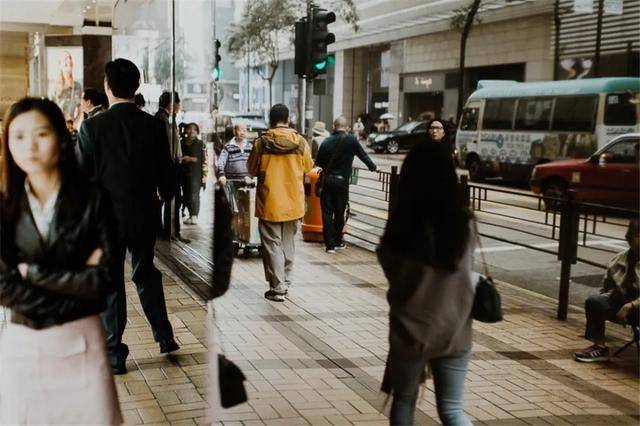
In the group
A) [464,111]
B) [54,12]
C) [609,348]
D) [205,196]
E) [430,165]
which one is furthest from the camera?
[464,111]

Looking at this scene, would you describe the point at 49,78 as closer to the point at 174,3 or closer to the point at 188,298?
the point at 174,3

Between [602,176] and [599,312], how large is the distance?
Answer: 207 inches

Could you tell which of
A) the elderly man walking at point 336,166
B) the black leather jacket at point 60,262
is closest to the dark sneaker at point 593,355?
the black leather jacket at point 60,262

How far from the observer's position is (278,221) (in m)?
6.96

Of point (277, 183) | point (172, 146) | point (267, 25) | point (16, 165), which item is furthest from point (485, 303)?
point (267, 25)

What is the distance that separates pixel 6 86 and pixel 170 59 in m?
10.5

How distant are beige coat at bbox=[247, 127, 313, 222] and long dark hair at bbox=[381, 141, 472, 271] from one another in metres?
3.91

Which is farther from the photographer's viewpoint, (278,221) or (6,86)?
(6,86)

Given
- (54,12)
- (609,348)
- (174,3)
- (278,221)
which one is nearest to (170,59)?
(174,3)

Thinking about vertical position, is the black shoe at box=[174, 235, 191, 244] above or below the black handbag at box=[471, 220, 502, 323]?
below

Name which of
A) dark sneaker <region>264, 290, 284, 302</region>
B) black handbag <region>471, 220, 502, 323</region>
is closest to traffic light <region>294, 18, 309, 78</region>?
dark sneaker <region>264, 290, 284, 302</region>

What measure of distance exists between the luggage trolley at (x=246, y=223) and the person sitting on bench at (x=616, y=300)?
4.40m

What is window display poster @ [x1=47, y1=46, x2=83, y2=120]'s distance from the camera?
14.2m

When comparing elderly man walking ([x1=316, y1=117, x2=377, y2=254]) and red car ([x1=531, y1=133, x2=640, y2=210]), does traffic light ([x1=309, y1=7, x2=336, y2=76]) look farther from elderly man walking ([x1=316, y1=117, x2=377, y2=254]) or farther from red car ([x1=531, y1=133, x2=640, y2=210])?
red car ([x1=531, y1=133, x2=640, y2=210])
